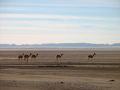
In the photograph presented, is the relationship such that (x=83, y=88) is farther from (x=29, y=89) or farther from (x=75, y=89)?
(x=29, y=89)

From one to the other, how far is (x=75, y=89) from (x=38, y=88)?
83 cm

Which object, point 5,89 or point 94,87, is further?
point 94,87

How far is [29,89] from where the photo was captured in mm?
8391

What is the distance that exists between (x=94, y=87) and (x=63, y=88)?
30.9 inches

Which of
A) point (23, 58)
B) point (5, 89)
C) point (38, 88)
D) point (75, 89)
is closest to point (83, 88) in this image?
point (75, 89)

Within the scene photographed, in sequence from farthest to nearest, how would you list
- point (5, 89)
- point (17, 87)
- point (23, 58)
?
point (23, 58) < point (17, 87) < point (5, 89)

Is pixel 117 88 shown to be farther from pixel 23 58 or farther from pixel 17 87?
pixel 23 58

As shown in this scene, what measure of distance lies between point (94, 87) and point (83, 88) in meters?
0.37

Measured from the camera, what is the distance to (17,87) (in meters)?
8.77

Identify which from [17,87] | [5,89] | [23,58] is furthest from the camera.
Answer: [23,58]

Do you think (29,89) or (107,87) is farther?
(107,87)

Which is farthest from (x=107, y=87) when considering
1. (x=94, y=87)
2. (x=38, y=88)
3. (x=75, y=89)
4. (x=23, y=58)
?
(x=23, y=58)

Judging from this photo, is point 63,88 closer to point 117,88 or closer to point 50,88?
point 50,88

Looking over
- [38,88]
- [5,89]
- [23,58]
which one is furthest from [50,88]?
[23,58]
